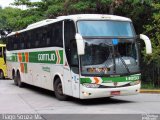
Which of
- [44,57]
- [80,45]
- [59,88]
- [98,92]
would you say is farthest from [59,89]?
[80,45]

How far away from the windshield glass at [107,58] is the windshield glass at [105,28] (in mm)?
284

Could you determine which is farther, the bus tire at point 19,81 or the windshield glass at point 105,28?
the bus tire at point 19,81

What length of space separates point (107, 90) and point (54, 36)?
139 inches

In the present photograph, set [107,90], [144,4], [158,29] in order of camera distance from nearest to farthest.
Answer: [107,90] → [158,29] → [144,4]

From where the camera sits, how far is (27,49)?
2002cm

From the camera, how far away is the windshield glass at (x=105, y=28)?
45.3 ft

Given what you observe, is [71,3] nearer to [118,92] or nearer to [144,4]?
[144,4]

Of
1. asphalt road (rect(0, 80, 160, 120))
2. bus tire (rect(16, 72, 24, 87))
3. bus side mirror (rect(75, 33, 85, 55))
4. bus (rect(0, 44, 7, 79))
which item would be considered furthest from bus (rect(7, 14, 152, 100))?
bus (rect(0, 44, 7, 79))

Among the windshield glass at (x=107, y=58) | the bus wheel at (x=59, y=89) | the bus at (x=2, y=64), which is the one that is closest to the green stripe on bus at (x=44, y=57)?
the bus wheel at (x=59, y=89)

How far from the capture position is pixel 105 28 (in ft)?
46.1

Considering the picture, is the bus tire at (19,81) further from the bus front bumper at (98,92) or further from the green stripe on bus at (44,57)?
the bus front bumper at (98,92)

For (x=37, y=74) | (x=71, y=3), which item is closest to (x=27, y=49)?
(x=37, y=74)

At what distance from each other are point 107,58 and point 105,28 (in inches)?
45.4

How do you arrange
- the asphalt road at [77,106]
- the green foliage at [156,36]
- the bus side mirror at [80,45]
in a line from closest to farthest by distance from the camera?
1. the asphalt road at [77,106]
2. the bus side mirror at [80,45]
3. the green foliage at [156,36]
